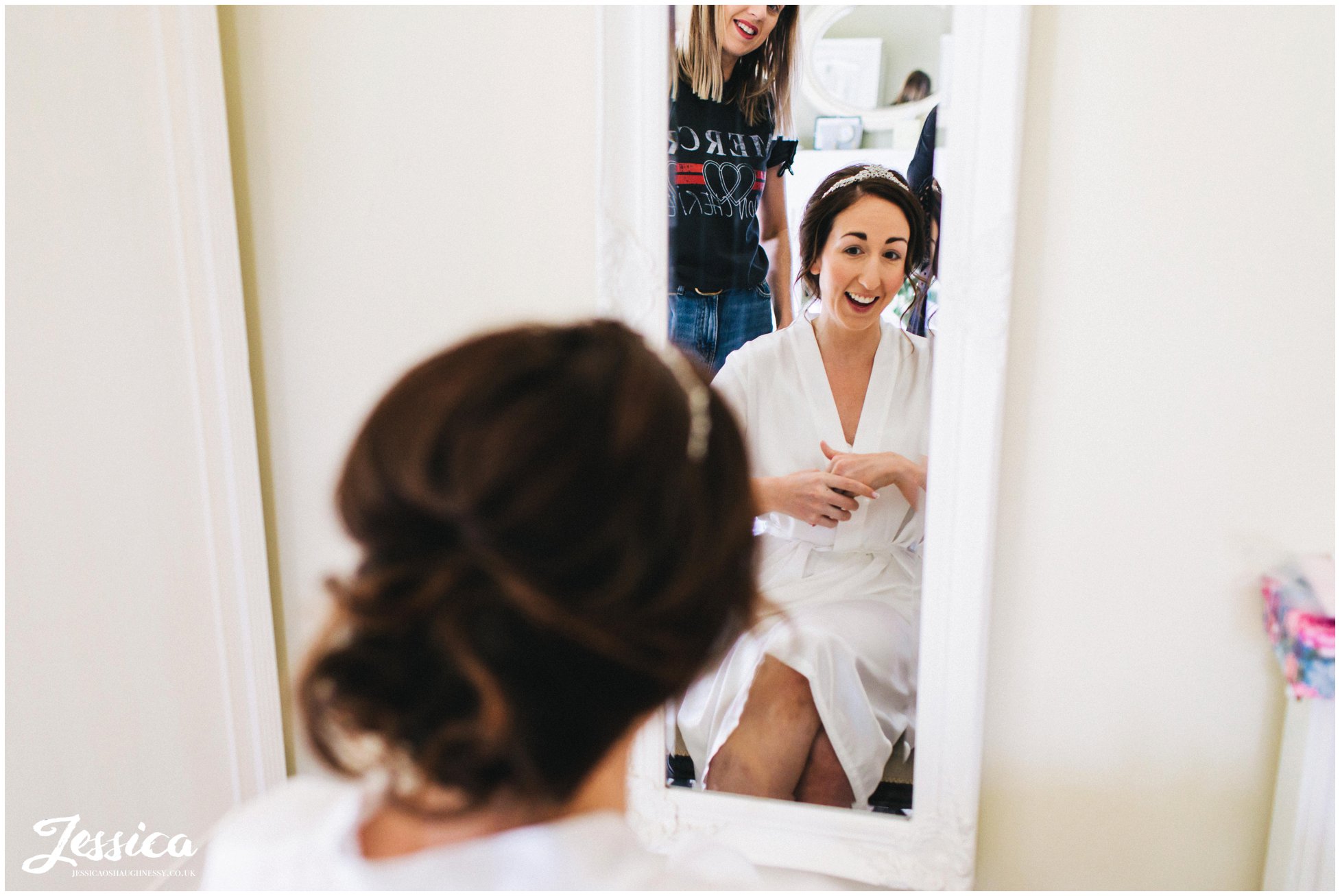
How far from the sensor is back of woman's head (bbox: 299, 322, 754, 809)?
0.53 m

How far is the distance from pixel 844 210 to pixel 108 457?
103cm

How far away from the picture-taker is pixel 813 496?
1.14 m

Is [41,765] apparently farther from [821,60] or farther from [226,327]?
[821,60]

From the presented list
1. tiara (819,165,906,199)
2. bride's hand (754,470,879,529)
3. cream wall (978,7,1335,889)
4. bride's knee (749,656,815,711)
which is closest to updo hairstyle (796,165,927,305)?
tiara (819,165,906,199)

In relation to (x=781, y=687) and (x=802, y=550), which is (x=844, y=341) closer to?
(x=802, y=550)

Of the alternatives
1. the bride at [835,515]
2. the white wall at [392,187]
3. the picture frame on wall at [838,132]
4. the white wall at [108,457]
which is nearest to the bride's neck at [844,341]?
the bride at [835,515]

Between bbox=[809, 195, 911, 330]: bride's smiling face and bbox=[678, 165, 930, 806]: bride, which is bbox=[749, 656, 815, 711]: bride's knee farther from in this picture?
bbox=[809, 195, 911, 330]: bride's smiling face

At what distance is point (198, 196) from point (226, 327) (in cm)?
19

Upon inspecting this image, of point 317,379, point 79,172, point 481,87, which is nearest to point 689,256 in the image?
point 481,87

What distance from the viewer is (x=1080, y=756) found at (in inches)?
45.4

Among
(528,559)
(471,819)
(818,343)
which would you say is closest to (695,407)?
(528,559)

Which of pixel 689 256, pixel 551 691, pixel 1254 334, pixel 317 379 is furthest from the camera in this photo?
pixel 317 379

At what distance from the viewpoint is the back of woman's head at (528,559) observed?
528mm

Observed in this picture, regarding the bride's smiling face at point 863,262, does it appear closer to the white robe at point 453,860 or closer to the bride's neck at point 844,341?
the bride's neck at point 844,341
